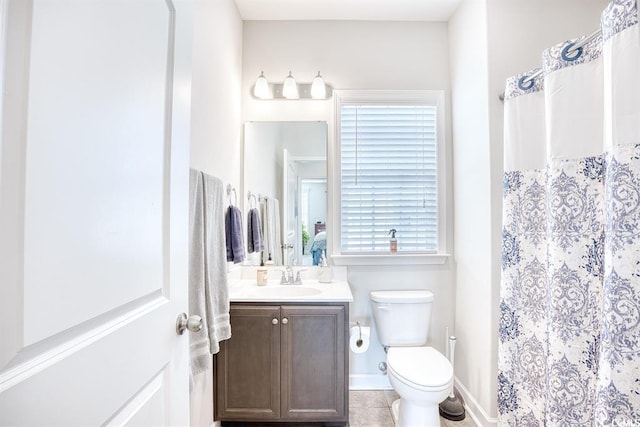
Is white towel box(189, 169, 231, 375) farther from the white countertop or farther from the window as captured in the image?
the window

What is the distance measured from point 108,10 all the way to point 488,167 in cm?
183

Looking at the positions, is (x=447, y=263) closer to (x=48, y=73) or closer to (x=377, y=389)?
(x=377, y=389)

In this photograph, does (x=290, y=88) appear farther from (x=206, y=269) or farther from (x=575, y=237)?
(x=575, y=237)

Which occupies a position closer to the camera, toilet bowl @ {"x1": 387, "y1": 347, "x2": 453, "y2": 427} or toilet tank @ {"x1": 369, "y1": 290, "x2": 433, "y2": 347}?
toilet bowl @ {"x1": 387, "y1": 347, "x2": 453, "y2": 427}

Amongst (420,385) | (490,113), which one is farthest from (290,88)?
(420,385)

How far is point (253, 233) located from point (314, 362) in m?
0.96

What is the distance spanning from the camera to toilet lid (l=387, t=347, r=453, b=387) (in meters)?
1.60

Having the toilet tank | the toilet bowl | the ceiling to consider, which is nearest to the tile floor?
the toilet bowl

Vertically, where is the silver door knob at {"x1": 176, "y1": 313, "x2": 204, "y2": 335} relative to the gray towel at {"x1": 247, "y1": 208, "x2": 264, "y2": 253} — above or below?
below

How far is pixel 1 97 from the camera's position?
400 mm

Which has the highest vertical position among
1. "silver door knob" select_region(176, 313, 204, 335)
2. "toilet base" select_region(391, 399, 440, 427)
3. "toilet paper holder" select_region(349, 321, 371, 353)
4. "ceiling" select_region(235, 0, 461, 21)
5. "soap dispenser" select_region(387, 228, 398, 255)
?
"ceiling" select_region(235, 0, 461, 21)

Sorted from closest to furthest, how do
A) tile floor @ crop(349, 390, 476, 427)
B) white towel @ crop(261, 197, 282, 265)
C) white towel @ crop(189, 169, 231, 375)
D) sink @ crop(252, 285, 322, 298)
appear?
white towel @ crop(189, 169, 231, 375) < tile floor @ crop(349, 390, 476, 427) < sink @ crop(252, 285, 322, 298) < white towel @ crop(261, 197, 282, 265)

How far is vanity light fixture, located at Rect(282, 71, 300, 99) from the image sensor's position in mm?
2250

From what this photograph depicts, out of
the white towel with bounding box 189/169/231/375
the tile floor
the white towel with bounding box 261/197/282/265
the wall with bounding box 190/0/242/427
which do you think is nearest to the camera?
the white towel with bounding box 189/169/231/375
